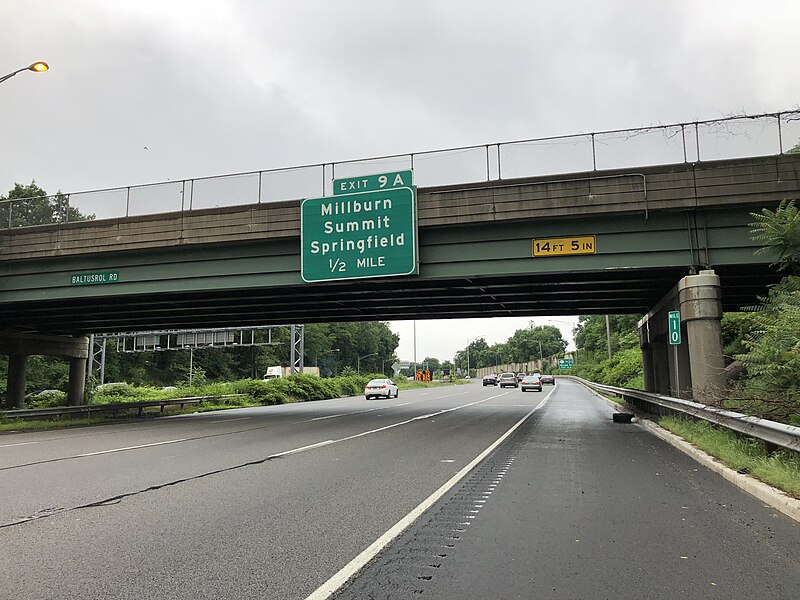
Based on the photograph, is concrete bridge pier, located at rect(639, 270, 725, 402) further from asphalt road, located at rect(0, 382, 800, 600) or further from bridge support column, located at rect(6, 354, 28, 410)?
bridge support column, located at rect(6, 354, 28, 410)

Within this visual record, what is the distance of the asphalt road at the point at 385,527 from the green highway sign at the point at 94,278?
378 inches

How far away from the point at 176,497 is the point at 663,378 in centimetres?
2024

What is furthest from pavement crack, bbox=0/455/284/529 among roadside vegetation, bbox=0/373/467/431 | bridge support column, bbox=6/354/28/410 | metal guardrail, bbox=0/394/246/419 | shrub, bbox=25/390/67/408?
bridge support column, bbox=6/354/28/410

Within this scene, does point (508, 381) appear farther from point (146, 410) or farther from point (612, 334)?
point (146, 410)

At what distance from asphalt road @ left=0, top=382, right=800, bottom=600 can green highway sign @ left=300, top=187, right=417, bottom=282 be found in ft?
22.7

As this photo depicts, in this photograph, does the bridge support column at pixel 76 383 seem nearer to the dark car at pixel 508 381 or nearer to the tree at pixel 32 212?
the tree at pixel 32 212

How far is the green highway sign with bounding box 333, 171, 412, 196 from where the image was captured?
18.3 metres

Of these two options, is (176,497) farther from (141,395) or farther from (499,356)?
(499,356)

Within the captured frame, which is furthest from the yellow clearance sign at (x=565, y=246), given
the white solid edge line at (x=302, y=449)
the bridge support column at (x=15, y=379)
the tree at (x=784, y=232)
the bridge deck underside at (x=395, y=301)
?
the bridge support column at (x=15, y=379)

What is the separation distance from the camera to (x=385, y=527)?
6.19m

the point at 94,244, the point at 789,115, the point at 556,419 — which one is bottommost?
the point at 556,419

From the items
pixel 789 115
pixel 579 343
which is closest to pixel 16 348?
pixel 789 115

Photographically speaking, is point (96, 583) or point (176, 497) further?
point (176, 497)

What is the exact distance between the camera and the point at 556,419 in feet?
70.7
